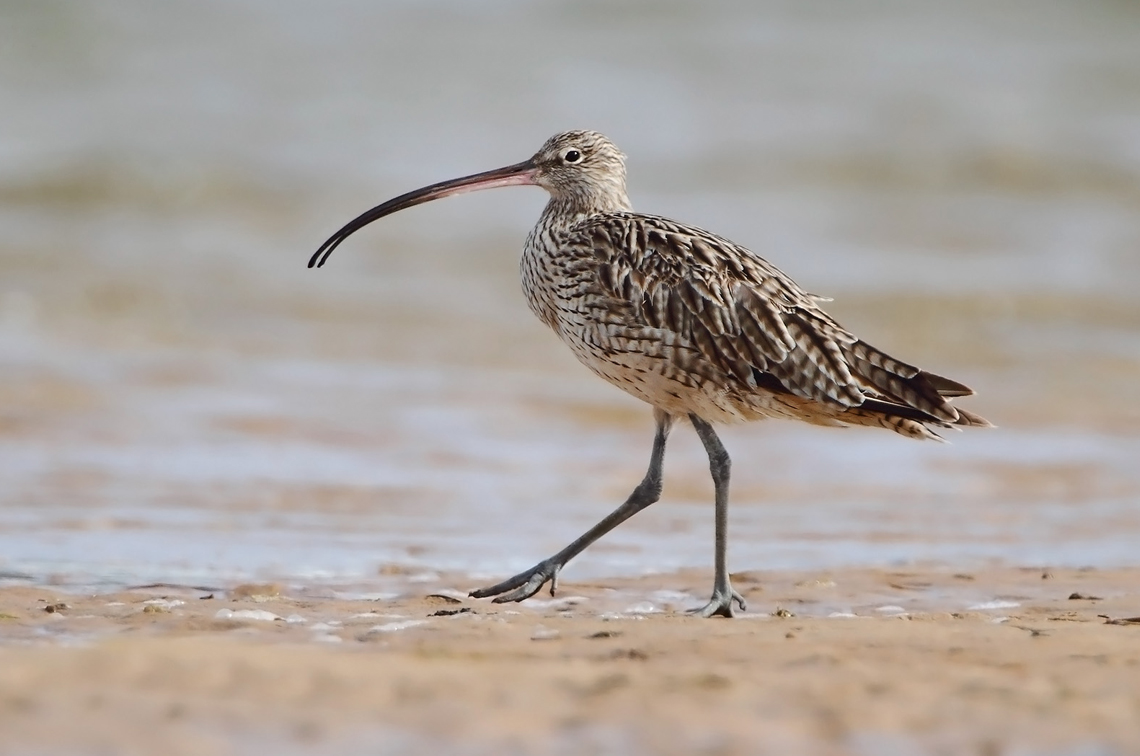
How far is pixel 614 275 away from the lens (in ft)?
19.6

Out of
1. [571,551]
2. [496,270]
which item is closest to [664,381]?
[571,551]

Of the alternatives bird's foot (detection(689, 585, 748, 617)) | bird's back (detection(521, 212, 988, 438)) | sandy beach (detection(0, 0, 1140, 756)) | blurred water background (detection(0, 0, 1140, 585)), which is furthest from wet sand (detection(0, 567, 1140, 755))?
blurred water background (detection(0, 0, 1140, 585))

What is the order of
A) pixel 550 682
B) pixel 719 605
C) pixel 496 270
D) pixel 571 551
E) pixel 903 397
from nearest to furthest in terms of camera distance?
pixel 550 682
pixel 719 605
pixel 903 397
pixel 571 551
pixel 496 270

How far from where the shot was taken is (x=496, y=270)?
15.7 meters

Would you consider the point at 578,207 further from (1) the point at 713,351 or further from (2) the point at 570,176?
(1) the point at 713,351

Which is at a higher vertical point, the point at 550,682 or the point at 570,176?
the point at 570,176

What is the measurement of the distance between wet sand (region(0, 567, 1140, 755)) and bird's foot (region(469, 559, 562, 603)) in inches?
22.6

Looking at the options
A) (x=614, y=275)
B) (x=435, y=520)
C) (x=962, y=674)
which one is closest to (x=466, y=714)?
(x=962, y=674)

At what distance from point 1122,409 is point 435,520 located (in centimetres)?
524

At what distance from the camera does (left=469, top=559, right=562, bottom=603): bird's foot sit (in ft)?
18.9

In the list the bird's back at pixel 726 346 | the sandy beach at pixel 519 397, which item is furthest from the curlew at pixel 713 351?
the sandy beach at pixel 519 397

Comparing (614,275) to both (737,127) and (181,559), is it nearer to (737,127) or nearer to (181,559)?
(181,559)

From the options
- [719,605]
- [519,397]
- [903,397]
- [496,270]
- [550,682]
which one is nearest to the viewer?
[550,682]

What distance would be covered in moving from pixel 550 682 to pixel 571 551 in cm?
217
